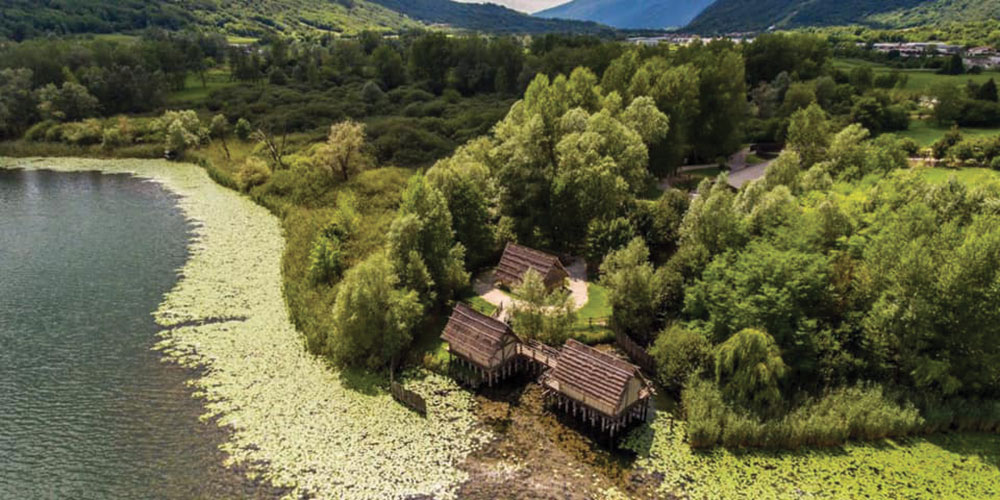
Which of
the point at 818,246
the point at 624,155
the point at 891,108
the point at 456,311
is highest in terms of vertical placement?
the point at 891,108

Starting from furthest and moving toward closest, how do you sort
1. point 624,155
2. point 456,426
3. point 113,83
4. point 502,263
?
point 113,83 < point 624,155 < point 502,263 < point 456,426

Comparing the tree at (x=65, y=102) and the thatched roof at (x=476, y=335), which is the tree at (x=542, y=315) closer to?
the thatched roof at (x=476, y=335)

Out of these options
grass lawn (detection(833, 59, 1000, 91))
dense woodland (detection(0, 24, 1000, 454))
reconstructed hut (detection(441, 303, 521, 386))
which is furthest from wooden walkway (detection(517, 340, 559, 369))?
grass lawn (detection(833, 59, 1000, 91))

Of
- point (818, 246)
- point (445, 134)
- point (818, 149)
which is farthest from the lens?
point (445, 134)

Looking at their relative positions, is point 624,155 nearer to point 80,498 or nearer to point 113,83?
point 80,498

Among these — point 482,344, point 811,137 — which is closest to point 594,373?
point 482,344

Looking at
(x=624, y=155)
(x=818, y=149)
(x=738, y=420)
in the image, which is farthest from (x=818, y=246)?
(x=818, y=149)

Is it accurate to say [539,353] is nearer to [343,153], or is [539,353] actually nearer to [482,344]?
[482,344]
